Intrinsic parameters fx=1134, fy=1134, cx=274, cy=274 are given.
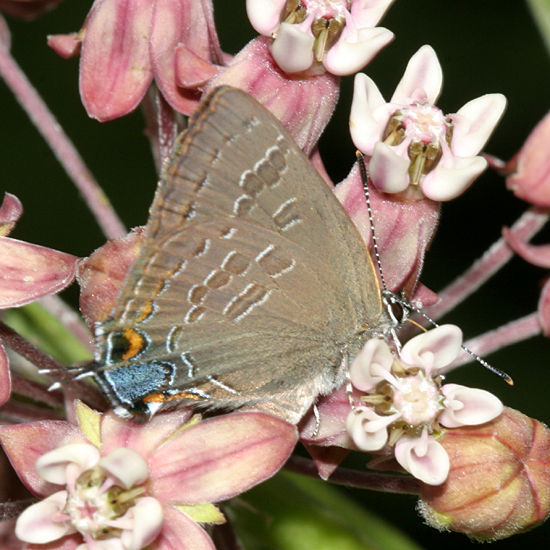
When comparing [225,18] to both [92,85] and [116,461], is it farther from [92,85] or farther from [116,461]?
[116,461]

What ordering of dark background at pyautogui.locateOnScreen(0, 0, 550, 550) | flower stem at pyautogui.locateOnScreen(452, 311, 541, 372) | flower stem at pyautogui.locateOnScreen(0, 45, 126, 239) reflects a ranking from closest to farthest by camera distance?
flower stem at pyautogui.locateOnScreen(452, 311, 541, 372)
flower stem at pyautogui.locateOnScreen(0, 45, 126, 239)
dark background at pyautogui.locateOnScreen(0, 0, 550, 550)

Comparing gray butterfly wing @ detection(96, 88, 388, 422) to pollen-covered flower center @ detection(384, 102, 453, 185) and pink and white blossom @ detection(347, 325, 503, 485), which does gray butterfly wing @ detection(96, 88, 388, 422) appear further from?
pollen-covered flower center @ detection(384, 102, 453, 185)

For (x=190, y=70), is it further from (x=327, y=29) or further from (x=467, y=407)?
(x=467, y=407)

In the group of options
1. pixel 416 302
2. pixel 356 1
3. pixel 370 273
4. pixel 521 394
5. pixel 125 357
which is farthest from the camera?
pixel 521 394

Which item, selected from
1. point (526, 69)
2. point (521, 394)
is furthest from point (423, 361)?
point (526, 69)

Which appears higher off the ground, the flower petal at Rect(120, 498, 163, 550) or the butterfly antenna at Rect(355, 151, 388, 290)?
the butterfly antenna at Rect(355, 151, 388, 290)

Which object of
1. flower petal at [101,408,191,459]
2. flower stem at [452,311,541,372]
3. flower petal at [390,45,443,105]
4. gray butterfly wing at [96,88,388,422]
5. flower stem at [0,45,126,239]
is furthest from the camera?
flower stem at [0,45,126,239]

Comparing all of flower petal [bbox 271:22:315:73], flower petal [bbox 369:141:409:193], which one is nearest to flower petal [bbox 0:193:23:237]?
flower petal [bbox 271:22:315:73]
